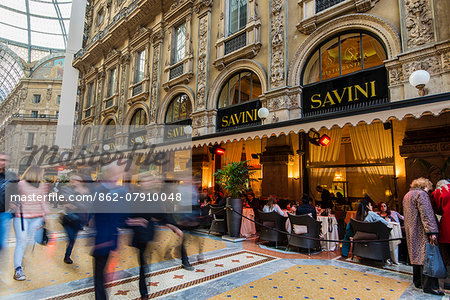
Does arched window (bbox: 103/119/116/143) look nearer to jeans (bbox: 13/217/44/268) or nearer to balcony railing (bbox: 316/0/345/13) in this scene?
jeans (bbox: 13/217/44/268)

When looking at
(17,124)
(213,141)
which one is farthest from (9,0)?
(213,141)

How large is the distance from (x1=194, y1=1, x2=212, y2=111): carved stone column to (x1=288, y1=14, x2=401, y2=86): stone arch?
420 cm

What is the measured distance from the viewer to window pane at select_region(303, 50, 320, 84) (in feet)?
27.7

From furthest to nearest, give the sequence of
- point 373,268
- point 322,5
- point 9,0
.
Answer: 1. point 9,0
2. point 322,5
3. point 373,268

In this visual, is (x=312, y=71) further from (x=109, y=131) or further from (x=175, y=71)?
(x=109, y=131)

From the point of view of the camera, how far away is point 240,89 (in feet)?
34.3

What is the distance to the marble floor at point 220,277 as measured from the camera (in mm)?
3656

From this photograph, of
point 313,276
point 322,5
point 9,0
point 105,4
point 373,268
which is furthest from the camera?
point 9,0

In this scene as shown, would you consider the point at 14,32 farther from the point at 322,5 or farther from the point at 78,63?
the point at 322,5

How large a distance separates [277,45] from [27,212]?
8.32m

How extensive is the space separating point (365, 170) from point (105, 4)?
22.4 meters

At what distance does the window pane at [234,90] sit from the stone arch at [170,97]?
208 cm

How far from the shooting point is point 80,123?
867 inches

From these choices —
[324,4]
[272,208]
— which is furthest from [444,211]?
[324,4]
